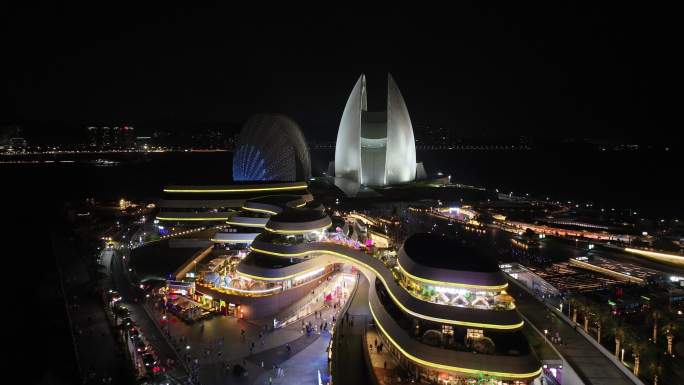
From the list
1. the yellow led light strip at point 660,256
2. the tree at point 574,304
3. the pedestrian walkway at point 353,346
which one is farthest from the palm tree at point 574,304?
the yellow led light strip at point 660,256

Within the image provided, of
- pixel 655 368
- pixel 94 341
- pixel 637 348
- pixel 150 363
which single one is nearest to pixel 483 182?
pixel 637 348

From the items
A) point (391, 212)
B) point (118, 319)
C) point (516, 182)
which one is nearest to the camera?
point (118, 319)

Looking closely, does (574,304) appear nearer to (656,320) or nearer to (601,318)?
(601,318)

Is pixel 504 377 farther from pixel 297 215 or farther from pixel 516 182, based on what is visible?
pixel 516 182

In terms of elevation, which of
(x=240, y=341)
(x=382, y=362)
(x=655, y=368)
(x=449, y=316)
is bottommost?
(x=240, y=341)

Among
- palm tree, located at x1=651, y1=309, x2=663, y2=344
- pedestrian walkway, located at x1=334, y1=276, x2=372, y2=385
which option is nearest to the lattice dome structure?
pedestrian walkway, located at x1=334, y1=276, x2=372, y2=385

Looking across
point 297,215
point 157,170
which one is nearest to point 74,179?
point 157,170
